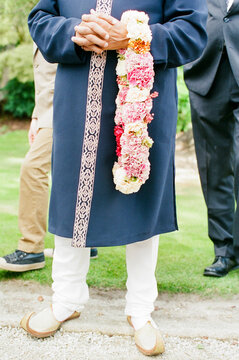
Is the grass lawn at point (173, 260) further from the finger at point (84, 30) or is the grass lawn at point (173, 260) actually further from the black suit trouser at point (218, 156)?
the finger at point (84, 30)

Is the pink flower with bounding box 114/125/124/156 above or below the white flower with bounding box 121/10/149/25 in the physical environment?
below

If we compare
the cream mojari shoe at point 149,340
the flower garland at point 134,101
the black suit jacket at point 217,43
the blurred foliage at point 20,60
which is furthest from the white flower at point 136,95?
the blurred foliage at point 20,60

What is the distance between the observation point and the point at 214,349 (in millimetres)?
2906

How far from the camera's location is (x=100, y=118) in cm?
265

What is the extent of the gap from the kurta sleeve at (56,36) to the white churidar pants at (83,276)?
991 millimetres

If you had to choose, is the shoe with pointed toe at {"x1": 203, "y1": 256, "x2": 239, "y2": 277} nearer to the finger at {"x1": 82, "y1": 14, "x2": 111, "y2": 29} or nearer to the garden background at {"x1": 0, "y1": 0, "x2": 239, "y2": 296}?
the garden background at {"x1": 0, "y1": 0, "x2": 239, "y2": 296}

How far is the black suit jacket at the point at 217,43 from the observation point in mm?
3760

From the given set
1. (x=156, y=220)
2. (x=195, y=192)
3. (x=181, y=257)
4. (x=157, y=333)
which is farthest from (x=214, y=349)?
(x=195, y=192)

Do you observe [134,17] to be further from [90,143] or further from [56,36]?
[90,143]

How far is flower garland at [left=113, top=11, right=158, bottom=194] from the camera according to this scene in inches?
98.2

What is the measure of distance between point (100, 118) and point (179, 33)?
58 cm

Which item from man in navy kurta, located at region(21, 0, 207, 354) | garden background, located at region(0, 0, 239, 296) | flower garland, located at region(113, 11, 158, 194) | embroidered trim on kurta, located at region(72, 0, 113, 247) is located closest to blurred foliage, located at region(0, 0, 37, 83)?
garden background, located at region(0, 0, 239, 296)

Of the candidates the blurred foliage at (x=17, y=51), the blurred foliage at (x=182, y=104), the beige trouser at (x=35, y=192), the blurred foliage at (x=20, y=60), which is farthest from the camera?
the blurred foliage at (x=20, y=60)

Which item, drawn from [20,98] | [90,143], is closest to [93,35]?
[90,143]
